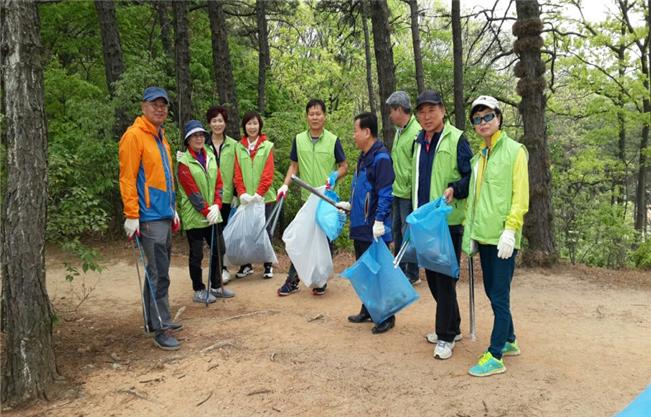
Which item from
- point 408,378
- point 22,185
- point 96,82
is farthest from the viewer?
point 96,82

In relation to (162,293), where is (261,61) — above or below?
above

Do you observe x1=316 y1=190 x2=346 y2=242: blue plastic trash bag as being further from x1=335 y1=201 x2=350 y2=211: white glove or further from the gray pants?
the gray pants

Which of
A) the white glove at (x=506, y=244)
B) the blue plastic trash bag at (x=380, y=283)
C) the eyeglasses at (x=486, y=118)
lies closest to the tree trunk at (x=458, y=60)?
the blue plastic trash bag at (x=380, y=283)

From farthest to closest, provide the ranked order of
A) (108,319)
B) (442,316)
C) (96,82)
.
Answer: (96,82) → (108,319) → (442,316)

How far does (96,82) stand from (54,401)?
11.0 m

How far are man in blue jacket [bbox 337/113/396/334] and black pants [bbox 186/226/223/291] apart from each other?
1.77m

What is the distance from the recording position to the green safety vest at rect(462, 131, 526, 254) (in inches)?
133

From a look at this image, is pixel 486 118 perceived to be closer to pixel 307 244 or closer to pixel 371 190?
pixel 371 190

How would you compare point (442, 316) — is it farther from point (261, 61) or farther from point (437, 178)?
point (261, 61)

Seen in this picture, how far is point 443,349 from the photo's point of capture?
12.4 ft

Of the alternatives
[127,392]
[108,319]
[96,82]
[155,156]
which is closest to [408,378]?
[127,392]

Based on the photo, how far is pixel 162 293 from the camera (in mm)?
4227

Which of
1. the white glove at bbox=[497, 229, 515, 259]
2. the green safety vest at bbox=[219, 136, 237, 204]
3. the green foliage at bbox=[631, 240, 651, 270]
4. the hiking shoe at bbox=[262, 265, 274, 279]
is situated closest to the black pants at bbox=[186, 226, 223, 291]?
the green safety vest at bbox=[219, 136, 237, 204]

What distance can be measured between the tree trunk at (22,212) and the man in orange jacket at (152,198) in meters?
0.73
